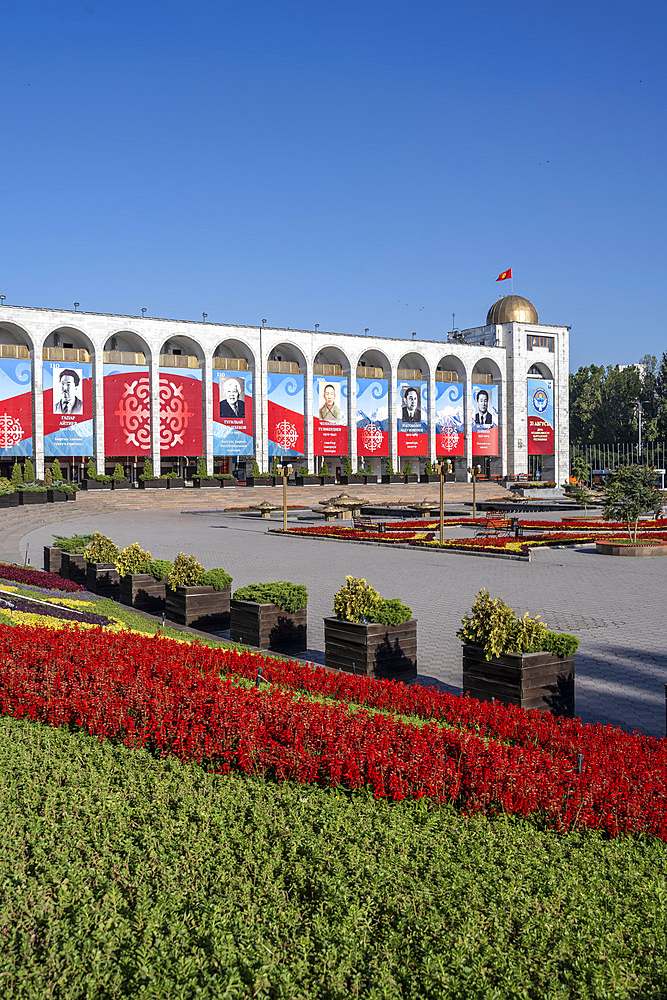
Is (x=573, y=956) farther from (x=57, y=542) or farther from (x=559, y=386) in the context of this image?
(x=559, y=386)

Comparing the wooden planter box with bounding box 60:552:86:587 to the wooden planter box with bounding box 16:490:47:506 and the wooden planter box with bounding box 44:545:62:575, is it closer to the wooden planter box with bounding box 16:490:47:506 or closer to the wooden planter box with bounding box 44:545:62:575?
the wooden planter box with bounding box 44:545:62:575

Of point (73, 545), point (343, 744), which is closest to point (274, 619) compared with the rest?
point (343, 744)

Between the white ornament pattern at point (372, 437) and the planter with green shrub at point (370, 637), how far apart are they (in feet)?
181

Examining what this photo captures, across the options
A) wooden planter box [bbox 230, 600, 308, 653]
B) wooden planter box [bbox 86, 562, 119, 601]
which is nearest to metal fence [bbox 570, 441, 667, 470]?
wooden planter box [bbox 86, 562, 119, 601]

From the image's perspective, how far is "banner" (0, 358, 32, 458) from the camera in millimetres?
47312

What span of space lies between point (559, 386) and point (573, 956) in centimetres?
7468

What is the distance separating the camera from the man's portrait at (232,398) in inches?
2222

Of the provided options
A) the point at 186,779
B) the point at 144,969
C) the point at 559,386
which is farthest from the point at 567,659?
the point at 559,386

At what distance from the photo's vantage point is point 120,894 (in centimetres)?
358

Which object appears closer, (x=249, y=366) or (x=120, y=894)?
(x=120, y=894)

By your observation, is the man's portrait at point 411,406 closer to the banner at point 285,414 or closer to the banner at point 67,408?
the banner at point 285,414

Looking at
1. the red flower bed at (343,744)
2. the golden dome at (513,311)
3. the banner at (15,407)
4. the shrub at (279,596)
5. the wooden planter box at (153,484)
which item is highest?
the golden dome at (513,311)

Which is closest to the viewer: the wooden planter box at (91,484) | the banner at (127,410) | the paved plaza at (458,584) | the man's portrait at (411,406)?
the paved plaza at (458,584)

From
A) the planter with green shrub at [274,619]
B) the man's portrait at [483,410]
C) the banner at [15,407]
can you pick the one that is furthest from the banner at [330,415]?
the planter with green shrub at [274,619]
